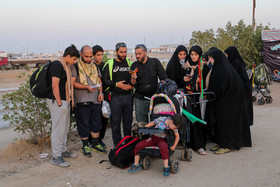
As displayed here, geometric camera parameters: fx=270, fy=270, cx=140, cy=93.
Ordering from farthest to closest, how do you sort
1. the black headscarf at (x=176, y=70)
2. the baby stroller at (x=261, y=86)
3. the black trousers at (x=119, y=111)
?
the baby stroller at (x=261, y=86)
the black headscarf at (x=176, y=70)
the black trousers at (x=119, y=111)

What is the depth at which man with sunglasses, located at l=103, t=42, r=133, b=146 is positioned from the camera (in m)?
5.01

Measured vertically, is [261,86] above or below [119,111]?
below

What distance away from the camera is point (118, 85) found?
497cm

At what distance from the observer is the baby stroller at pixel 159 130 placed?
13.9 ft

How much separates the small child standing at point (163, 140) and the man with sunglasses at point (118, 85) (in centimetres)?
89

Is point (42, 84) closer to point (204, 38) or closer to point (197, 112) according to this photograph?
point (197, 112)

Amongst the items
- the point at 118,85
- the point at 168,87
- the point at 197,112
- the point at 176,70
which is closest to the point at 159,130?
the point at 168,87

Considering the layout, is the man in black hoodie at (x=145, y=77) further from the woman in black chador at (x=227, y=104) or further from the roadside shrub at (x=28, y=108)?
the roadside shrub at (x=28, y=108)

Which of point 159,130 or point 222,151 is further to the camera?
point 222,151

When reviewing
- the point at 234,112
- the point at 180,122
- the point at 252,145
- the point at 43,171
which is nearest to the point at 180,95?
the point at 180,122

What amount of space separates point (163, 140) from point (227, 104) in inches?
61.6

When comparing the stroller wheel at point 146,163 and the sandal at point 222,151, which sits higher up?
the stroller wheel at point 146,163

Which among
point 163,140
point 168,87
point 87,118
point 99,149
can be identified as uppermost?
point 168,87

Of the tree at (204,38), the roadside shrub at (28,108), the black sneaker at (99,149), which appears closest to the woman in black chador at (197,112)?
the black sneaker at (99,149)
